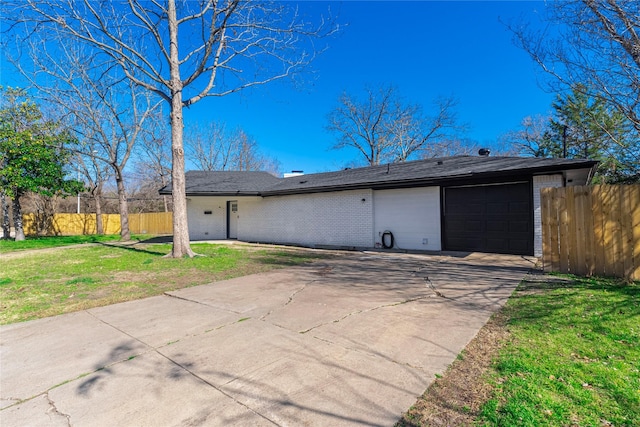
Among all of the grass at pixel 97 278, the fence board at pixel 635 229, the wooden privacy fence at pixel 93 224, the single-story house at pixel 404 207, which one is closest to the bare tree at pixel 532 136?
the single-story house at pixel 404 207

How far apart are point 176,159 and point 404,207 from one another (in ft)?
26.9

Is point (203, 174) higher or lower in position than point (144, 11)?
lower

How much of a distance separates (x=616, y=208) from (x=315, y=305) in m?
5.67

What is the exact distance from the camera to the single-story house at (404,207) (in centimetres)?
905

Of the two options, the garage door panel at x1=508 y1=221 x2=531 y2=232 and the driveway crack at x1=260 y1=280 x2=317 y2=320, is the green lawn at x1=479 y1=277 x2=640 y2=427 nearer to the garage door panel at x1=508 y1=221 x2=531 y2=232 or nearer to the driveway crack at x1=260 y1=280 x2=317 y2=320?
the driveway crack at x1=260 y1=280 x2=317 y2=320

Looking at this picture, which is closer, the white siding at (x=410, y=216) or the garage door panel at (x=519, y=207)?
the garage door panel at (x=519, y=207)

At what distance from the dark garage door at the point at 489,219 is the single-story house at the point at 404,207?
3 cm

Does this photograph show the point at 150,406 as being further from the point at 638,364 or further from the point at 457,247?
the point at 457,247

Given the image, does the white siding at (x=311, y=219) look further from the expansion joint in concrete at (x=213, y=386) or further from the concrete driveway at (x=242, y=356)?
the expansion joint in concrete at (x=213, y=386)

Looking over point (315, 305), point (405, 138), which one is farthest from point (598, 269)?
point (405, 138)

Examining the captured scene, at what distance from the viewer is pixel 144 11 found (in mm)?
9453

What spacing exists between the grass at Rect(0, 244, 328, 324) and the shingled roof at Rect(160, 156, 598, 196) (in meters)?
4.57

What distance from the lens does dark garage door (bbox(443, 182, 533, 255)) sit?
29.8 feet

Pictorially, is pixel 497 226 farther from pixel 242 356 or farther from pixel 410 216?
pixel 242 356
